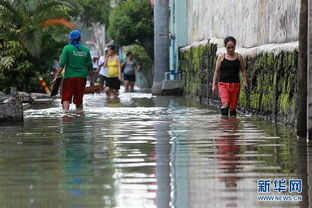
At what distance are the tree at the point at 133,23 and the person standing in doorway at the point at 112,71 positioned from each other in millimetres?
12253

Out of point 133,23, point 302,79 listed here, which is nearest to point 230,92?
point 302,79

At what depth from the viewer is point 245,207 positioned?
23.3 ft

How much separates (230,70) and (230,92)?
1.41 feet

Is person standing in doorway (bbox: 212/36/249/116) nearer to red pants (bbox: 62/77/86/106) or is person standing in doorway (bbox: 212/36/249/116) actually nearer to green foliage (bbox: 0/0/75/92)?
red pants (bbox: 62/77/86/106)

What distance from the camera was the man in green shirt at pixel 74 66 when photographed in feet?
64.2

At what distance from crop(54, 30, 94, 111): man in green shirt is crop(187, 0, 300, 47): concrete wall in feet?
10.9

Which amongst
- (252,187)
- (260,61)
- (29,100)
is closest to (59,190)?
(252,187)

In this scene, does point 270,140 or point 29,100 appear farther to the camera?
point 29,100

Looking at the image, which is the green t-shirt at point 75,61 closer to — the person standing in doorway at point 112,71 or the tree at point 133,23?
the person standing in doorway at point 112,71

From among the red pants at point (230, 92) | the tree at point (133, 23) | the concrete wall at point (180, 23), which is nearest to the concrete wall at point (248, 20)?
the red pants at point (230, 92)

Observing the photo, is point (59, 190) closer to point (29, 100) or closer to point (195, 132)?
point (195, 132)

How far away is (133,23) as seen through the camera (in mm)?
43906

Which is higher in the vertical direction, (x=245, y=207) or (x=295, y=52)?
(x=295, y=52)

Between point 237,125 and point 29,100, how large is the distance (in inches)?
418
